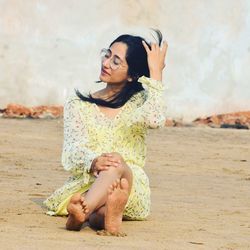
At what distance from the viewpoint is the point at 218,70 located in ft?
57.6

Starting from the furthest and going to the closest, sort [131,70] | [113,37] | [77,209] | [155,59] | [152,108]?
[113,37]
[131,70]
[155,59]
[152,108]
[77,209]

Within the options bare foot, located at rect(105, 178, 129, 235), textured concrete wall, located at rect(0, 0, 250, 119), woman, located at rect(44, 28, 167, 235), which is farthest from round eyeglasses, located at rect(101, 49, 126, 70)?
textured concrete wall, located at rect(0, 0, 250, 119)

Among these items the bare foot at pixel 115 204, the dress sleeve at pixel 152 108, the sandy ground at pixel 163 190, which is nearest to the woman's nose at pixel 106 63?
the dress sleeve at pixel 152 108

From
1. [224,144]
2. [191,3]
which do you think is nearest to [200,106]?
[191,3]

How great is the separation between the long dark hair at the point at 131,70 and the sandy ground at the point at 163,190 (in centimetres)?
76

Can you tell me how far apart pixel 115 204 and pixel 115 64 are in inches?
39.2

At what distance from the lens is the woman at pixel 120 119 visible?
7113 millimetres

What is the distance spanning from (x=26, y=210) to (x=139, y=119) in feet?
3.46

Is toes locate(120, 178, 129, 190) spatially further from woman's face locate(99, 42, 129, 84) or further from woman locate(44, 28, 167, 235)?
woman's face locate(99, 42, 129, 84)

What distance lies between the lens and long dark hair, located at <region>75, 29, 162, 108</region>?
7.32 m

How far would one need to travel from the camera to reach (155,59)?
7223 millimetres

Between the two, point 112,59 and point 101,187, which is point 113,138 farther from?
point 101,187

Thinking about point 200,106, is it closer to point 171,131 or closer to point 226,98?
point 226,98

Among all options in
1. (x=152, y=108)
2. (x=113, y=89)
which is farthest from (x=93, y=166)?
(x=113, y=89)
